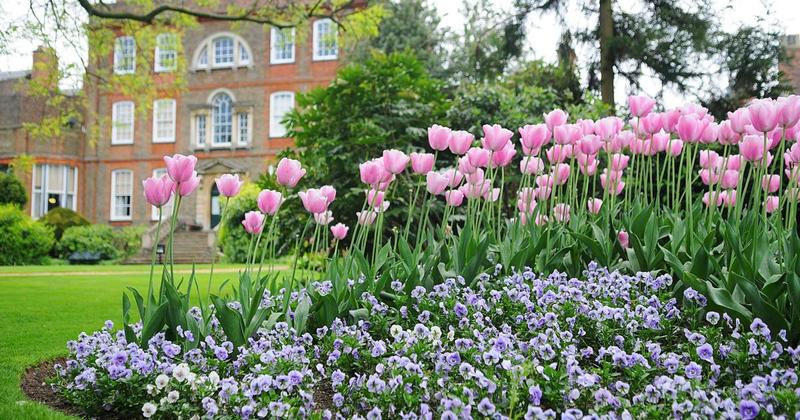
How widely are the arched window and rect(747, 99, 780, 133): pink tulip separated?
86.7ft

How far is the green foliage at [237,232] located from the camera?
19.0 meters

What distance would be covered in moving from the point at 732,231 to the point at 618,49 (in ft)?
34.7

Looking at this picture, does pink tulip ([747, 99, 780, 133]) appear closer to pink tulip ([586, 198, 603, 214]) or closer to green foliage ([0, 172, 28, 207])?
pink tulip ([586, 198, 603, 214])

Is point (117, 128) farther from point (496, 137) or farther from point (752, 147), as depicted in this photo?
point (752, 147)

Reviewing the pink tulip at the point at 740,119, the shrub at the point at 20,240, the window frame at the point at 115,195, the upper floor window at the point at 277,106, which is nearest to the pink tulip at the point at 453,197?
the pink tulip at the point at 740,119

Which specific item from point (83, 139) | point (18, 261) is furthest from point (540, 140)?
point (83, 139)

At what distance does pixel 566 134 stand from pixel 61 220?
2280 cm

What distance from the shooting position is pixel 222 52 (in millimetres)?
27766

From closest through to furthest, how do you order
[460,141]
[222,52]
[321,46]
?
[460,141]
[321,46]
[222,52]

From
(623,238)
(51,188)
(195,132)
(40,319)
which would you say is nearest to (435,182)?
(623,238)

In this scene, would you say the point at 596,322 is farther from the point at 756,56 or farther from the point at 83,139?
the point at 83,139

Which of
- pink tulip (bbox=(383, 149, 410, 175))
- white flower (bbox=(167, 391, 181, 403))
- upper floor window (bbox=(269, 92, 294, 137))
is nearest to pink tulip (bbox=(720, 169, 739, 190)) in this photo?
pink tulip (bbox=(383, 149, 410, 175))

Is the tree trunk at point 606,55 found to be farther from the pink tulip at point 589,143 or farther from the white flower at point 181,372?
the white flower at point 181,372

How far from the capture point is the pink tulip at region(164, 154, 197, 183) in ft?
8.63
